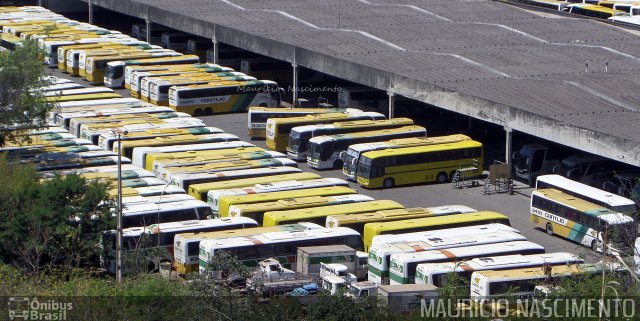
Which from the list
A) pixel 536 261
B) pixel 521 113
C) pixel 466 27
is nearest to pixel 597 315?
pixel 536 261

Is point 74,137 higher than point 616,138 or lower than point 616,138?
lower

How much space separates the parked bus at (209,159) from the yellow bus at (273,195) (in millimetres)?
3197

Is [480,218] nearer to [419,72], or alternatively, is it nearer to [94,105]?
[419,72]

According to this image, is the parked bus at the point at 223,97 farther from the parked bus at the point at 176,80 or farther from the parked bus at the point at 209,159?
the parked bus at the point at 209,159

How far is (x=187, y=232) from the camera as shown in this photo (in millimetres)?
27953

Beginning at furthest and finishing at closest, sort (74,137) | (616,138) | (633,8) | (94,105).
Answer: (633,8) → (94,105) → (74,137) → (616,138)

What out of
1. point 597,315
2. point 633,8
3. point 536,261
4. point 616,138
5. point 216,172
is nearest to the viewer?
point 597,315

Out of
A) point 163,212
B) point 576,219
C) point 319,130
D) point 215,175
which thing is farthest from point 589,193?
point 163,212

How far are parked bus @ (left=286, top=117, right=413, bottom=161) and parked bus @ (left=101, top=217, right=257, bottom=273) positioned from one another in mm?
7436

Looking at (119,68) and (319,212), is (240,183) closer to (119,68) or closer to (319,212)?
(319,212)

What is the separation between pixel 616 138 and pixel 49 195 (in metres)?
12.6

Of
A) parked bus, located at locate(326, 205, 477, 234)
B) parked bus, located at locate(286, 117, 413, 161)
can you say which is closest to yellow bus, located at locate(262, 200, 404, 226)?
parked bus, located at locate(326, 205, 477, 234)

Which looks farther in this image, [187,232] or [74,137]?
[74,137]

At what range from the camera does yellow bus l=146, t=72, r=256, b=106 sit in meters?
42.0
